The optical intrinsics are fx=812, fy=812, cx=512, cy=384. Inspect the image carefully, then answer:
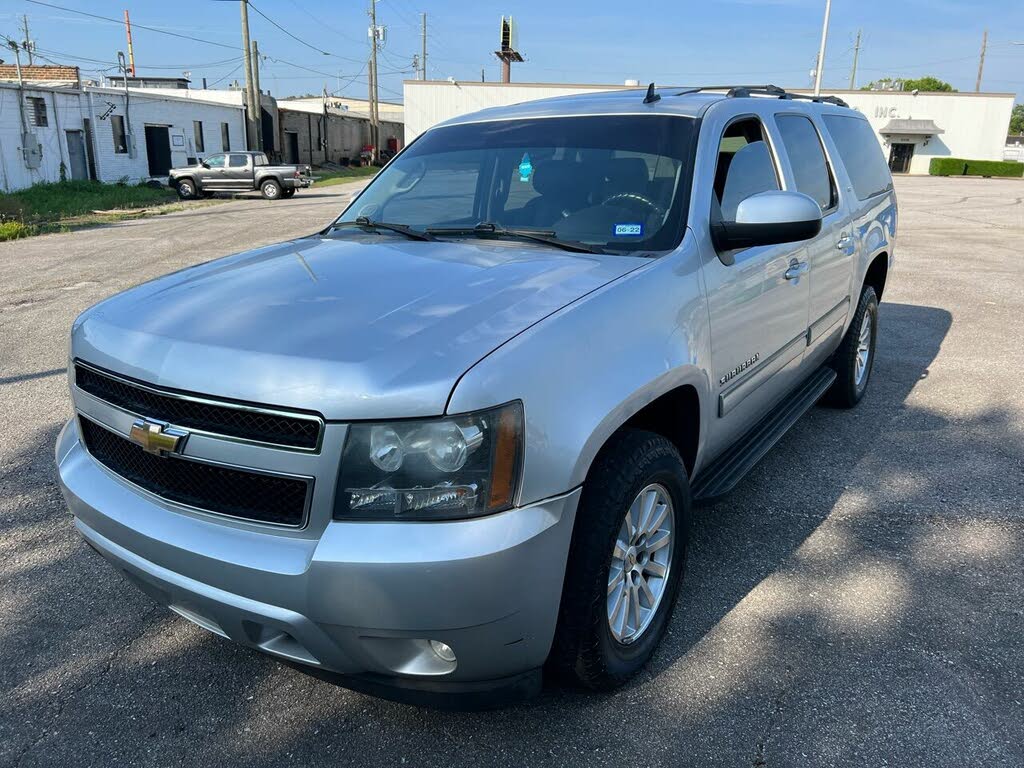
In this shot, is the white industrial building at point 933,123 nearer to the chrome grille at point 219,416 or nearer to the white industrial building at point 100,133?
the white industrial building at point 100,133

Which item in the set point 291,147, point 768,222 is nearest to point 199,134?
point 291,147

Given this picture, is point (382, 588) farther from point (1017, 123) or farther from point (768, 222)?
point (1017, 123)

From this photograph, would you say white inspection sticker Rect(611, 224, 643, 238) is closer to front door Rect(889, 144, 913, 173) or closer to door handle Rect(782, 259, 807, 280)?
door handle Rect(782, 259, 807, 280)

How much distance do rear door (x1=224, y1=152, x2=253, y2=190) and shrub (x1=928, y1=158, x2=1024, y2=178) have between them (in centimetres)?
4303

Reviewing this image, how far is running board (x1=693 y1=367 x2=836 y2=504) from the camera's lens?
10.6ft

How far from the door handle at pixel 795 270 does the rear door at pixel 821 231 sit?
113 mm

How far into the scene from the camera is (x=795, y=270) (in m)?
3.79

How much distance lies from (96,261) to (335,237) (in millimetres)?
10462

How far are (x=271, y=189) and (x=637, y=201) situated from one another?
2772 centimetres

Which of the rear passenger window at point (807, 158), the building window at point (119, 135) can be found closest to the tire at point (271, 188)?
the building window at point (119, 135)

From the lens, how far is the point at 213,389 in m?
2.12

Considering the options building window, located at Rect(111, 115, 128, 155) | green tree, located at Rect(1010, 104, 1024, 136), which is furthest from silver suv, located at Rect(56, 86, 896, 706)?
green tree, located at Rect(1010, 104, 1024, 136)

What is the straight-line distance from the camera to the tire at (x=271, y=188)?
94.0 feet

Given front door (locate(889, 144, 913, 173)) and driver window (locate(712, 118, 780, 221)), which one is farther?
front door (locate(889, 144, 913, 173))
